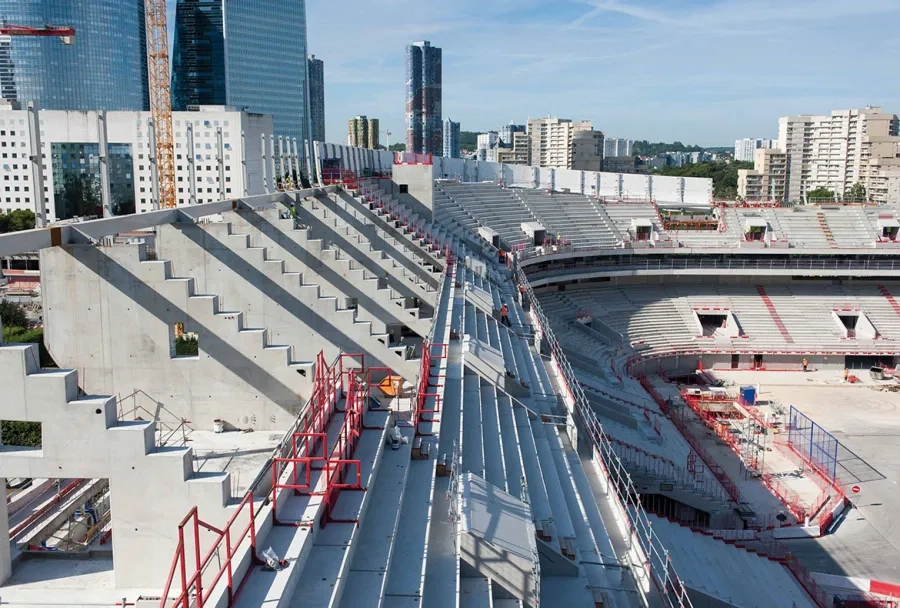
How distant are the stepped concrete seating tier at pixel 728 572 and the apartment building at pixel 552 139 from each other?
4549 inches

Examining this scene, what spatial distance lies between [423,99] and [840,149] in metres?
76.3

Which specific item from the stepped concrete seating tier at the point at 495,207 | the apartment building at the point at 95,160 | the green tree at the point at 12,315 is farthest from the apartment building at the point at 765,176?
the green tree at the point at 12,315

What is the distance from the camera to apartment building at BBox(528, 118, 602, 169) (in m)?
131

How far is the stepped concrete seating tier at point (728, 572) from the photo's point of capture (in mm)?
13180

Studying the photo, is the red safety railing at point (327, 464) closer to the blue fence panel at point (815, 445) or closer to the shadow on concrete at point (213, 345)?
the shadow on concrete at point (213, 345)

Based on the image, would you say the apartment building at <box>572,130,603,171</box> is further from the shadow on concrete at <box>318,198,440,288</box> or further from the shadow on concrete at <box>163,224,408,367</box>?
the shadow on concrete at <box>163,224,408,367</box>

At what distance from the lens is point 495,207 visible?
43.4 meters

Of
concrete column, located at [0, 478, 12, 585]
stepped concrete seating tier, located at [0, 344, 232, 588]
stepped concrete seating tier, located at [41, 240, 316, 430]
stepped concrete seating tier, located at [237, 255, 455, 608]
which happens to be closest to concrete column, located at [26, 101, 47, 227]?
stepped concrete seating tier, located at [41, 240, 316, 430]

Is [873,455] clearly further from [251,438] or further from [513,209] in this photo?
[513,209]

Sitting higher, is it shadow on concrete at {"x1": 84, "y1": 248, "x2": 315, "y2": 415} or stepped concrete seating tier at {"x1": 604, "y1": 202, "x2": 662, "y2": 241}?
stepped concrete seating tier at {"x1": 604, "y1": 202, "x2": 662, "y2": 241}

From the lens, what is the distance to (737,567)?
15.0 m

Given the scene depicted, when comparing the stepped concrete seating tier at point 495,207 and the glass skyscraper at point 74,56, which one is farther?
the glass skyscraper at point 74,56

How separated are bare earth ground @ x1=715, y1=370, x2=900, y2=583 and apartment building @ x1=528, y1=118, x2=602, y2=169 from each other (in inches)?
3800

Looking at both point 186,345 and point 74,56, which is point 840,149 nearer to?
point 74,56
